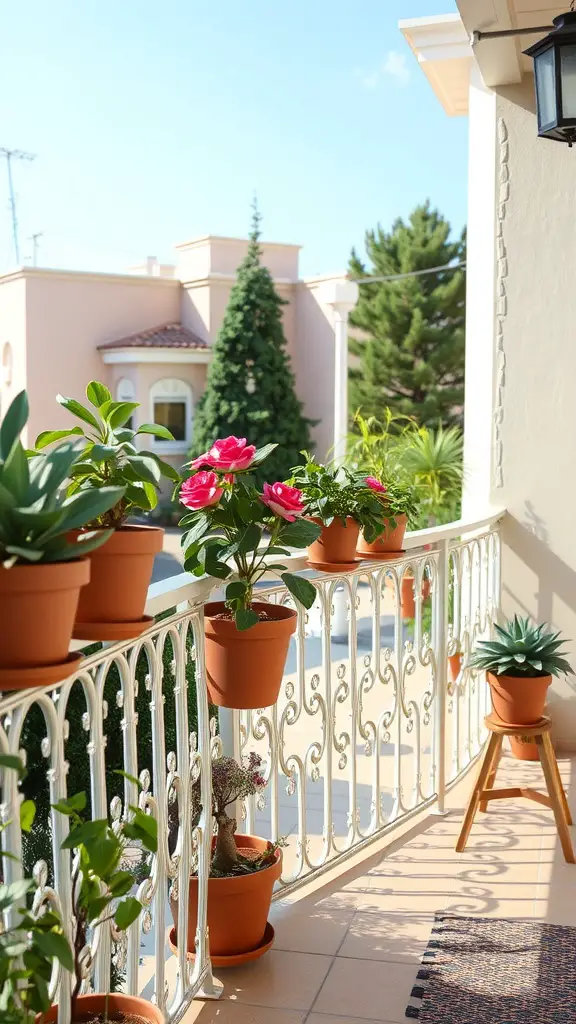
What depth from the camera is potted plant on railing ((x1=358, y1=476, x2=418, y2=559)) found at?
2646mm

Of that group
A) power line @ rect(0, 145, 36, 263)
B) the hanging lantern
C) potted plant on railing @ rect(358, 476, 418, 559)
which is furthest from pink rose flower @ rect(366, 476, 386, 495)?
power line @ rect(0, 145, 36, 263)

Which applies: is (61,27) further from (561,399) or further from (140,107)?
(561,399)

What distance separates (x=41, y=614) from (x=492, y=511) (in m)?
3.15

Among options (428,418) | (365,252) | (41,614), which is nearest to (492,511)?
(41,614)

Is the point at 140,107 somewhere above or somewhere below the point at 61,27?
below

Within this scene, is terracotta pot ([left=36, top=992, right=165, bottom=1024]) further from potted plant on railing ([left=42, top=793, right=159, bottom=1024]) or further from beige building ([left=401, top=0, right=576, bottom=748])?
beige building ([left=401, top=0, right=576, bottom=748])

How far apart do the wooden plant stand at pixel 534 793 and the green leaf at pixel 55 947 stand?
205cm

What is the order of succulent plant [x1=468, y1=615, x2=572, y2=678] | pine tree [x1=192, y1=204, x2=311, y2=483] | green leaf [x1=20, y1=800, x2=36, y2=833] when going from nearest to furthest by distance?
green leaf [x1=20, y1=800, x2=36, y2=833]
succulent plant [x1=468, y1=615, x2=572, y2=678]
pine tree [x1=192, y1=204, x2=311, y2=483]

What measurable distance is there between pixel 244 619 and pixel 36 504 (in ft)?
2.90

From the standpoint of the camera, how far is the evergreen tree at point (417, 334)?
784 inches

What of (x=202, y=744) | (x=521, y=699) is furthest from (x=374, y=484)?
(x=521, y=699)

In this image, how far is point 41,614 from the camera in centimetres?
125

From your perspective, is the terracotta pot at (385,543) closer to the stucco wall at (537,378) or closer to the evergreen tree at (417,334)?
the stucco wall at (537,378)

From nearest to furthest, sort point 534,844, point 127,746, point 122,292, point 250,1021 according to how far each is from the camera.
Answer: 1. point 127,746
2. point 250,1021
3. point 534,844
4. point 122,292
